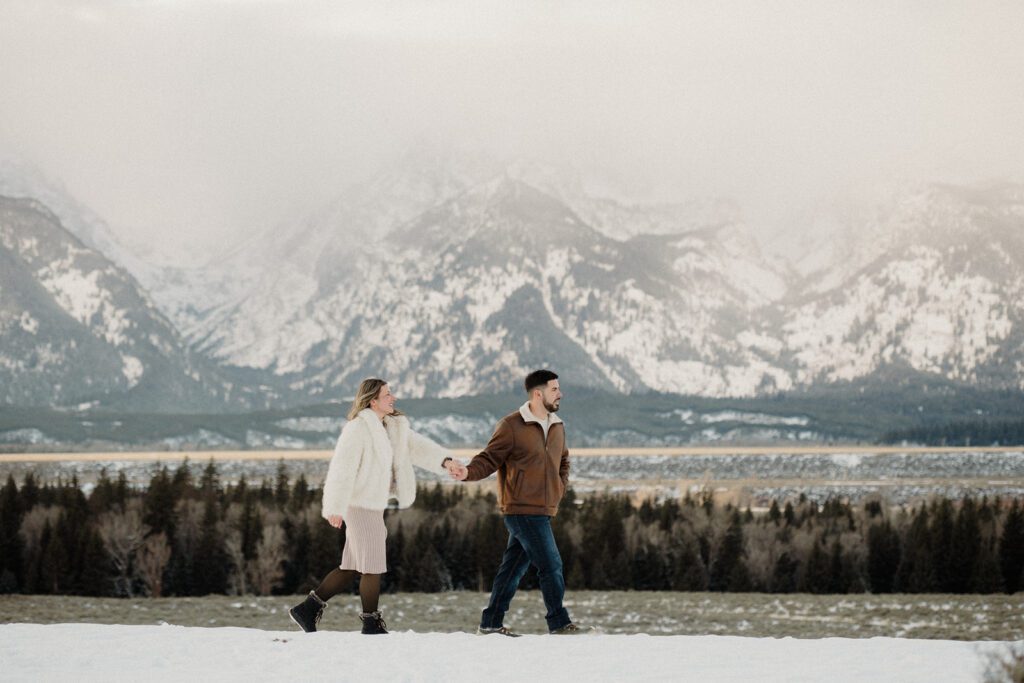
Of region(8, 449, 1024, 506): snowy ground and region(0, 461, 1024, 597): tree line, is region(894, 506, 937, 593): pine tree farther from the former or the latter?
region(8, 449, 1024, 506): snowy ground

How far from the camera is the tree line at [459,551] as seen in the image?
65.4 meters

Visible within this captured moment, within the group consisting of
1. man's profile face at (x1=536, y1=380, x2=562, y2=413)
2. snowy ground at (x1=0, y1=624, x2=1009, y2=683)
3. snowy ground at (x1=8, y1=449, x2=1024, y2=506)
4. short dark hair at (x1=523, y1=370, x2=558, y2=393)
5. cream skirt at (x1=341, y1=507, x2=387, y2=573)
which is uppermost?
short dark hair at (x1=523, y1=370, x2=558, y2=393)

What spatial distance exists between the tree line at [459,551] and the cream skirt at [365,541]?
48227 mm

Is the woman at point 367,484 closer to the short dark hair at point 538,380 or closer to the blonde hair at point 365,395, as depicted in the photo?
Answer: the blonde hair at point 365,395

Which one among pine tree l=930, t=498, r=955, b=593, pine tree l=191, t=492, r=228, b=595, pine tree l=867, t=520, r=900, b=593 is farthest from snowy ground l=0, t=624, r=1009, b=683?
pine tree l=867, t=520, r=900, b=593

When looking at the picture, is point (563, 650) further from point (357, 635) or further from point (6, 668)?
point (6, 668)

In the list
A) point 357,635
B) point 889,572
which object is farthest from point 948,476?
point 357,635

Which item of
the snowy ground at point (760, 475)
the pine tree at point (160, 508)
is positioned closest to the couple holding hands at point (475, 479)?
the pine tree at point (160, 508)

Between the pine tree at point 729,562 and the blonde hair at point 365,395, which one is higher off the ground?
the blonde hair at point 365,395

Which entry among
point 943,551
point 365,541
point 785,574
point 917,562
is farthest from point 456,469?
point 785,574

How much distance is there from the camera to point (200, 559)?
67062mm

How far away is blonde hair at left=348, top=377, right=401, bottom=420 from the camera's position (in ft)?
53.0

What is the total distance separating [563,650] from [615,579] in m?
54.9

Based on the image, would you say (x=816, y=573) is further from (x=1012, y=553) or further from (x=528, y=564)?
(x=528, y=564)
